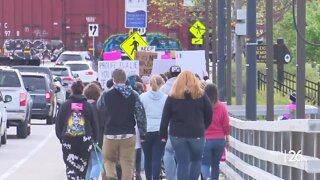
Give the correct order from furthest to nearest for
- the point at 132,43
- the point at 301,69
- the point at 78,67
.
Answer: the point at 78,67 < the point at 132,43 < the point at 301,69

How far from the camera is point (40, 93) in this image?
111ft

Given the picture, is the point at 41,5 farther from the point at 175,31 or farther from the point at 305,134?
the point at 305,134

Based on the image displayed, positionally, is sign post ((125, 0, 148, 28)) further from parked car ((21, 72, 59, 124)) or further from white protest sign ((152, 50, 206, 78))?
white protest sign ((152, 50, 206, 78))

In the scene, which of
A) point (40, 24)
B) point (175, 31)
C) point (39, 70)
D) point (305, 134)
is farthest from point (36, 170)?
point (40, 24)

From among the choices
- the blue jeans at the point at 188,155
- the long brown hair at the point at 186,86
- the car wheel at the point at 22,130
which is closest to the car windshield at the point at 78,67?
the car wheel at the point at 22,130

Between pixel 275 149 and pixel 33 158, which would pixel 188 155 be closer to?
pixel 275 149

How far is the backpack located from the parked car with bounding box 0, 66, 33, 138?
46.3ft

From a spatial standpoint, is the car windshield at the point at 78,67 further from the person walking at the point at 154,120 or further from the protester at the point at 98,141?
the protester at the point at 98,141

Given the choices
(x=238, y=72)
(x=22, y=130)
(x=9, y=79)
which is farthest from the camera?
(x=9, y=79)

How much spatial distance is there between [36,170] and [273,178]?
9.47 metres

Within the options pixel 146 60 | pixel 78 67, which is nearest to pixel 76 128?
pixel 146 60

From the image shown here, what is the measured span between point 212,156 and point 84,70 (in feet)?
122

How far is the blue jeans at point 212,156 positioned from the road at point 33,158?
3889 mm

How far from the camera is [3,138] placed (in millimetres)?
25875
